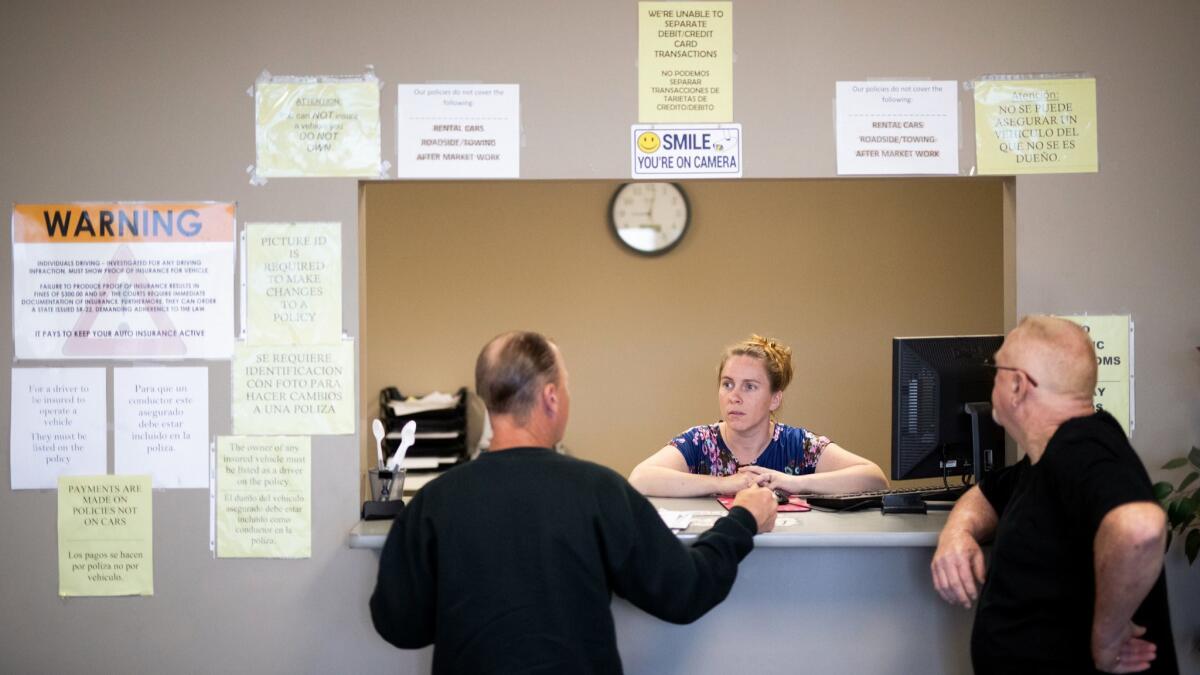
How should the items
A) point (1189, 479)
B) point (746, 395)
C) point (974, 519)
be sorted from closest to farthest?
point (974, 519) → point (1189, 479) → point (746, 395)

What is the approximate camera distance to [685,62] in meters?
2.52

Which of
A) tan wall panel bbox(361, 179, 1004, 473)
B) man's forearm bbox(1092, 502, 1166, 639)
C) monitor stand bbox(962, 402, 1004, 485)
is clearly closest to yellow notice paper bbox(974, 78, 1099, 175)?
monitor stand bbox(962, 402, 1004, 485)

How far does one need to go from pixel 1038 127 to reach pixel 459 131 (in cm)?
139

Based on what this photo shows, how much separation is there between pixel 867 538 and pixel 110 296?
1.86 m

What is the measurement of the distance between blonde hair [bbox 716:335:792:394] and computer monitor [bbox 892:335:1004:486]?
0.57 m

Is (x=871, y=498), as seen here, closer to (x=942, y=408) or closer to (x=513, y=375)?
(x=942, y=408)

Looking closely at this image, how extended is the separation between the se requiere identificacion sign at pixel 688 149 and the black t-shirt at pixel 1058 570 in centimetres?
102

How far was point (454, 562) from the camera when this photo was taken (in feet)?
5.82

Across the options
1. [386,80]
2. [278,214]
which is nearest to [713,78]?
[386,80]

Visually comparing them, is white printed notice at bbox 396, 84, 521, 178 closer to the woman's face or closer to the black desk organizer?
the woman's face

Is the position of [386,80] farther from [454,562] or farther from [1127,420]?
[1127,420]

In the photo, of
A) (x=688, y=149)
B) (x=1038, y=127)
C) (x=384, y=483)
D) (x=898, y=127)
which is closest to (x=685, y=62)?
(x=688, y=149)

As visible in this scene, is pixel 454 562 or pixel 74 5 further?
pixel 74 5

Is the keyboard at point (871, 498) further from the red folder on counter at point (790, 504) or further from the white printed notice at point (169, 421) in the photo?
the white printed notice at point (169, 421)
